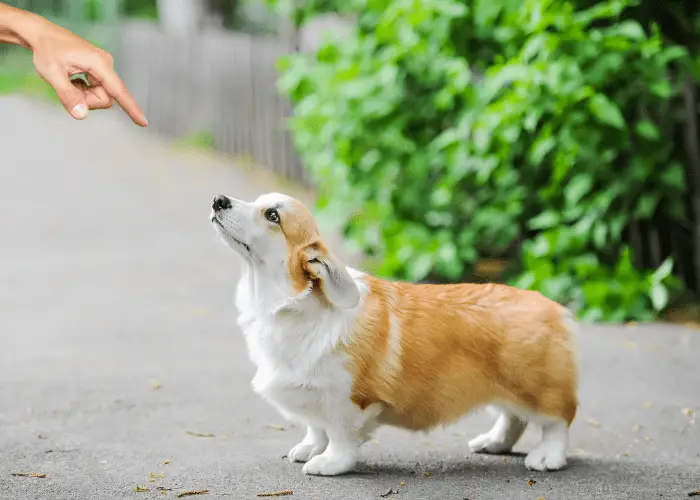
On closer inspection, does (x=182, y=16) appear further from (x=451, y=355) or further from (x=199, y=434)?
(x=451, y=355)

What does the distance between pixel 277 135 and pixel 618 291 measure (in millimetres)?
6704

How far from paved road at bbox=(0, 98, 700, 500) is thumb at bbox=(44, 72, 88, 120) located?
105cm

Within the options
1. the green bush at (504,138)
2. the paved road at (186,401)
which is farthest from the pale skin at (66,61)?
the green bush at (504,138)

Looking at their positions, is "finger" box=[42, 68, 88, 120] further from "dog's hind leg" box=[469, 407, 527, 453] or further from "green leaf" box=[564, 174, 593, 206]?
"green leaf" box=[564, 174, 593, 206]

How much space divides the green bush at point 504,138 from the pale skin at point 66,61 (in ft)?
13.1

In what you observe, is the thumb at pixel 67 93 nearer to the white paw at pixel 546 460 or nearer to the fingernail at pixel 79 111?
the fingernail at pixel 79 111

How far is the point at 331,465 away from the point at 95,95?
1.66 m

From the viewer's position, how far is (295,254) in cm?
398

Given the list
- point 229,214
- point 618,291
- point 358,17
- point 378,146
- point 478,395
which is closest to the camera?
point 229,214

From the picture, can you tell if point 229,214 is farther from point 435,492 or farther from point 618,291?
point 618,291

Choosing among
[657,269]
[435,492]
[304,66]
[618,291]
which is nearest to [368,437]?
[435,492]

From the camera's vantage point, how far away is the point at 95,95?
3.58 meters

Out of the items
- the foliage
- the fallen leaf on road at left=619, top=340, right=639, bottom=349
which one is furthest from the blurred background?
the foliage

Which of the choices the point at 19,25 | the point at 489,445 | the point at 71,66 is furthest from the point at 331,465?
the point at 19,25
